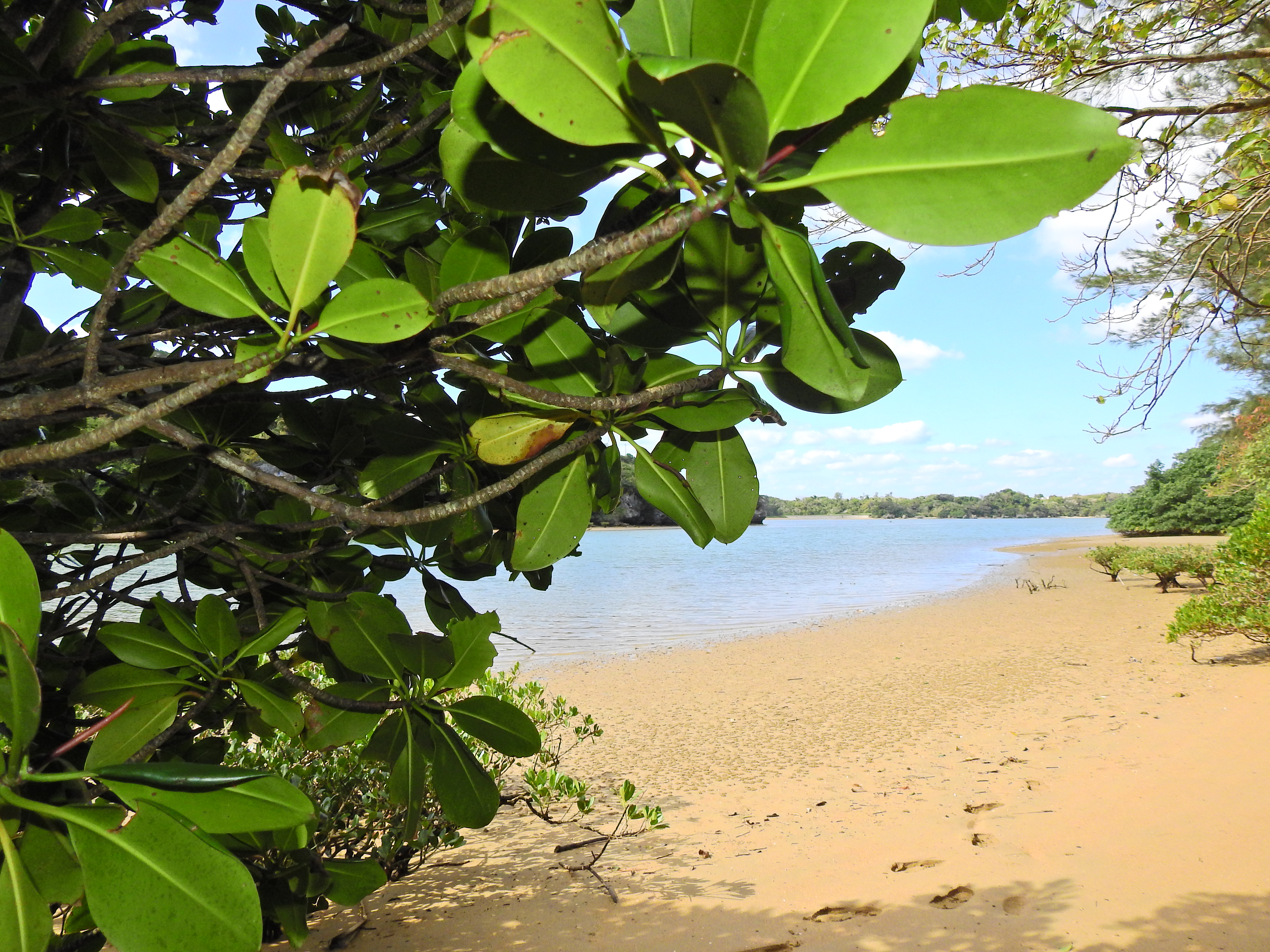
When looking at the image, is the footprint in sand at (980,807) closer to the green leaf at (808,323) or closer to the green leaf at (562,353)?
the green leaf at (562,353)

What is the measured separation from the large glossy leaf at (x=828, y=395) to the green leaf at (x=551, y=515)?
0.93 feet

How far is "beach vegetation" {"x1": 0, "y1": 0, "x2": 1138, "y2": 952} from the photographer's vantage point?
421mm

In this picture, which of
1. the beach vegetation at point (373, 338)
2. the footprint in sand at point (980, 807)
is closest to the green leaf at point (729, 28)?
the beach vegetation at point (373, 338)

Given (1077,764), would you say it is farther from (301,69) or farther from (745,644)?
(745,644)

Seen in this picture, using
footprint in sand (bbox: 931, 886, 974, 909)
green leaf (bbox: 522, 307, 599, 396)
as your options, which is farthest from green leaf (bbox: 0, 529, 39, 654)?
footprint in sand (bbox: 931, 886, 974, 909)

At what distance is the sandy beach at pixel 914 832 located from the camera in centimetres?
281

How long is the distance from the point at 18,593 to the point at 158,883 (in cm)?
25

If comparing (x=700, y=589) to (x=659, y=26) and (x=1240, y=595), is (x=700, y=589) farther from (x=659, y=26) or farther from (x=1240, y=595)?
(x=659, y=26)

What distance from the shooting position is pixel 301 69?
58 centimetres

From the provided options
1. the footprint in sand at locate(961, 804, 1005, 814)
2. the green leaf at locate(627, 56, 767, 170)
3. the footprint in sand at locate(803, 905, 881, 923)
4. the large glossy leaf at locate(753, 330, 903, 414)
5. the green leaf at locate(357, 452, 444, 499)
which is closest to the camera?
the green leaf at locate(627, 56, 767, 170)

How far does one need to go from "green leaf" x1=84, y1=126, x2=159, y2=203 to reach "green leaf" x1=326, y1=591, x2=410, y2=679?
0.68 m

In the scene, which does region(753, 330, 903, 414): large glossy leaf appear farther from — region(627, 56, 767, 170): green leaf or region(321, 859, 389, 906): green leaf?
region(321, 859, 389, 906): green leaf

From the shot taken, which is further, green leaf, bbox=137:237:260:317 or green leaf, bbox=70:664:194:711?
green leaf, bbox=70:664:194:711

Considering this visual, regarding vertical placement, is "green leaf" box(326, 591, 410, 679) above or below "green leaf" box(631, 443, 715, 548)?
below
